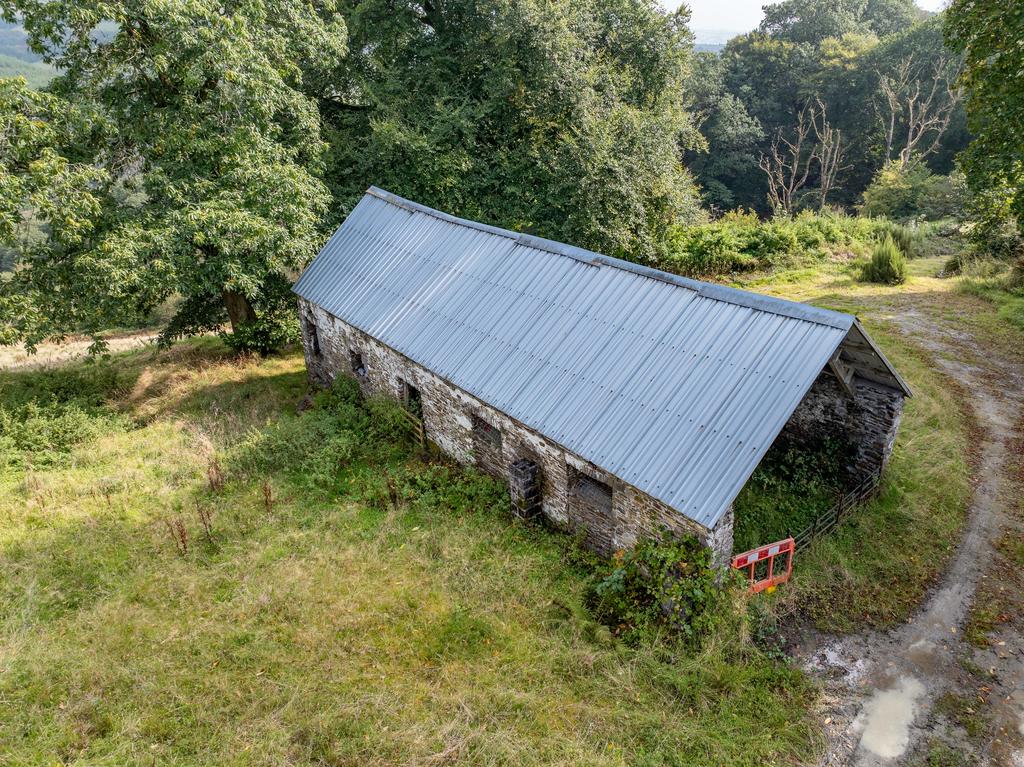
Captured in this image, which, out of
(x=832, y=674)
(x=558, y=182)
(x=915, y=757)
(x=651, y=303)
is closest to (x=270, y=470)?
(x=651, y=303)

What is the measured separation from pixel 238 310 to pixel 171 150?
19.4ft

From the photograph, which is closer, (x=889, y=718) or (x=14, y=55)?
(x=889, y=718)

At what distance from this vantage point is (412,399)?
48.3 ft

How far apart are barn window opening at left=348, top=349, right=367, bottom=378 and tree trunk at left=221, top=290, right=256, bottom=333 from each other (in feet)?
20.1

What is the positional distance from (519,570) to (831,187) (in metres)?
44.0

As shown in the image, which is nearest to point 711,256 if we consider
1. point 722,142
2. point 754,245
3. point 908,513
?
point 754,245

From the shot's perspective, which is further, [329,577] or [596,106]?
[596,106]

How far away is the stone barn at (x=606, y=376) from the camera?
30.3 ft

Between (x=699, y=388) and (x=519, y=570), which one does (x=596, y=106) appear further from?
(x=519, y=570)

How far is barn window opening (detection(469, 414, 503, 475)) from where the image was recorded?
1242 centimetres

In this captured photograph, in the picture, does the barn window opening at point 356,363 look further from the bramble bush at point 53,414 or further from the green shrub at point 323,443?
the bramble bush at point 53,414

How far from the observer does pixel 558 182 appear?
23.7 m

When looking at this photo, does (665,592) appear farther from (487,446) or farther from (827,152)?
(827,152)

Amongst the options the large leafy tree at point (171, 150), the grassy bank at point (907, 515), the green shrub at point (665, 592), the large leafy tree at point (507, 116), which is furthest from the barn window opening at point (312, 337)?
the grassy bank at point (907, 515)
